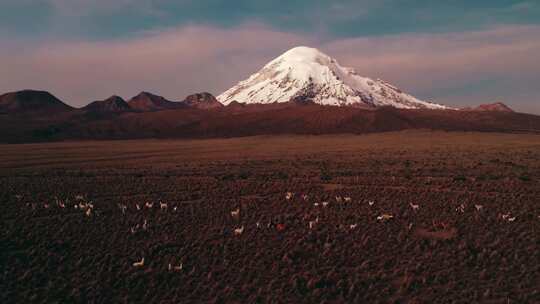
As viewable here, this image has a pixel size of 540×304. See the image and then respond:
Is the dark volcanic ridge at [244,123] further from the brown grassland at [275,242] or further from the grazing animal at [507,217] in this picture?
the grazing animal at [507,217]

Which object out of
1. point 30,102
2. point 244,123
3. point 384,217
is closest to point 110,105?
point 30,102

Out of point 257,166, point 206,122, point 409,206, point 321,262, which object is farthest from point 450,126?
point 321,262

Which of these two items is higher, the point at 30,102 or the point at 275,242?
the point at 30,102

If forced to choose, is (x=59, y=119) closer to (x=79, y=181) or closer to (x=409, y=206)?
(x=79, y=181)

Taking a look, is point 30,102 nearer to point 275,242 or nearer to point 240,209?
point 240,209

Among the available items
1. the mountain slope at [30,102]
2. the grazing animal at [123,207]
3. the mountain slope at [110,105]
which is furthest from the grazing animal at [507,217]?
the mountain slope at [110,105]

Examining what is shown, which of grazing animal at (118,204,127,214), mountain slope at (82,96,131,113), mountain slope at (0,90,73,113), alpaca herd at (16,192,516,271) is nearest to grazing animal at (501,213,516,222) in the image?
alpaca herd at (16,192,516,271)

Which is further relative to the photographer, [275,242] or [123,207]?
[123,207]
